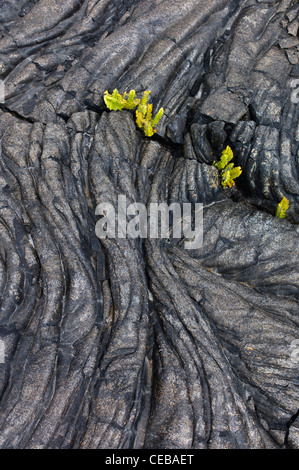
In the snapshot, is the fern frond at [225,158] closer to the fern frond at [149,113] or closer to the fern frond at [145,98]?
the fern frond at [149,113]

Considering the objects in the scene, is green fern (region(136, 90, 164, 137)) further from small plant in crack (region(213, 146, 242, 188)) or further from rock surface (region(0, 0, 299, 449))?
small plant in crack (region(213, 146, 242, 188))

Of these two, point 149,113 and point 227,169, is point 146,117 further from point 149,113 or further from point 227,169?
point 227,169

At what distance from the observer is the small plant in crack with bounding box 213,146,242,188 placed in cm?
477

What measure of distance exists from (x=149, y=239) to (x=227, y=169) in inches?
59.6

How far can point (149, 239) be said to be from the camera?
4.24 m

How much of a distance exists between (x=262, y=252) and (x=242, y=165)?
1.36 m

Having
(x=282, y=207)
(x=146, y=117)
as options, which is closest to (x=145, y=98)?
(x=146, y=117)

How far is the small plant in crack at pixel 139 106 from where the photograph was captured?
4789mm

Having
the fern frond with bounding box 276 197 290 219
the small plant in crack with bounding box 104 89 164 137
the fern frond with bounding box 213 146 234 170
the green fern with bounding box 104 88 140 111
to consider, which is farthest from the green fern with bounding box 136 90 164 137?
the fern frond with bounding box 276 197 290 219

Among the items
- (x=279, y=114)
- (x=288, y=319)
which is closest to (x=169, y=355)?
(x=288, y=319)

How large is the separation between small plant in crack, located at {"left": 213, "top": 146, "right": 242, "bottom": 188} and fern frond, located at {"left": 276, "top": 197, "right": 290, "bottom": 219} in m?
0.64

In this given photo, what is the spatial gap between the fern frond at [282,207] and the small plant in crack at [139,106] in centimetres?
187
